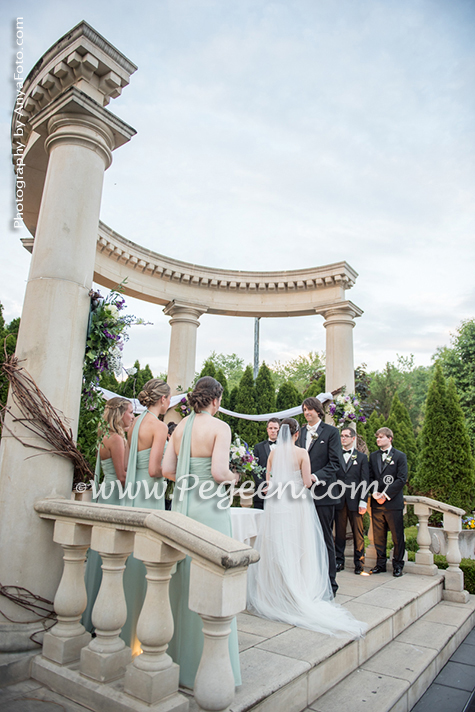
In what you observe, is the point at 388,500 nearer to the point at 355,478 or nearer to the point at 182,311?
the point at 355,478

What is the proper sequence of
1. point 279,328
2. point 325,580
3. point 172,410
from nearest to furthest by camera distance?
1. point 325,580
2. point 172,410
3. point 279,328

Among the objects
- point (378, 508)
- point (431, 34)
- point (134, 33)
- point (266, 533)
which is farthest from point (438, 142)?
point (266, 533)

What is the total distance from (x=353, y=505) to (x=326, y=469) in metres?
2.08

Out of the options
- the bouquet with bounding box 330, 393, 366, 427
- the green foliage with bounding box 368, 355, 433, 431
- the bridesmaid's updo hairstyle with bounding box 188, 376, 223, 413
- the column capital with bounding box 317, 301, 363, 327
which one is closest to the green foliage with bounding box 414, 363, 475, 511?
the column capital with bounding box 317, 301, 363, 327

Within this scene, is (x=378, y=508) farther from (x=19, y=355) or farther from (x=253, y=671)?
(x=19, y=355)

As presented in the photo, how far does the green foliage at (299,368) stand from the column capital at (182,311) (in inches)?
1588

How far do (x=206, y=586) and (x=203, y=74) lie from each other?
921cm

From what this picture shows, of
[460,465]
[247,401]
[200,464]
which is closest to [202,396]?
[200,464]

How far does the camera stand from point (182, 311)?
1340cm

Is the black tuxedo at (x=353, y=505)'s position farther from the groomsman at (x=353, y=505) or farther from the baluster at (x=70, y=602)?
the baluster at (x=70, y=602)

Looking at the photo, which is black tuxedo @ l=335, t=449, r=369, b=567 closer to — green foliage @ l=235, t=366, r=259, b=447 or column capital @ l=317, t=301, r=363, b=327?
column capital @ l=317, t=301, r=363, b=327

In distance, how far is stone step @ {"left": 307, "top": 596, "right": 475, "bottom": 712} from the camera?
11.3 ft

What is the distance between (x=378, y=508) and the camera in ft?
24.4

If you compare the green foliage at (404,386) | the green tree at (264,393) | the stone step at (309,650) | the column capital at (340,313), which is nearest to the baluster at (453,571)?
the stone step at (309,650)
